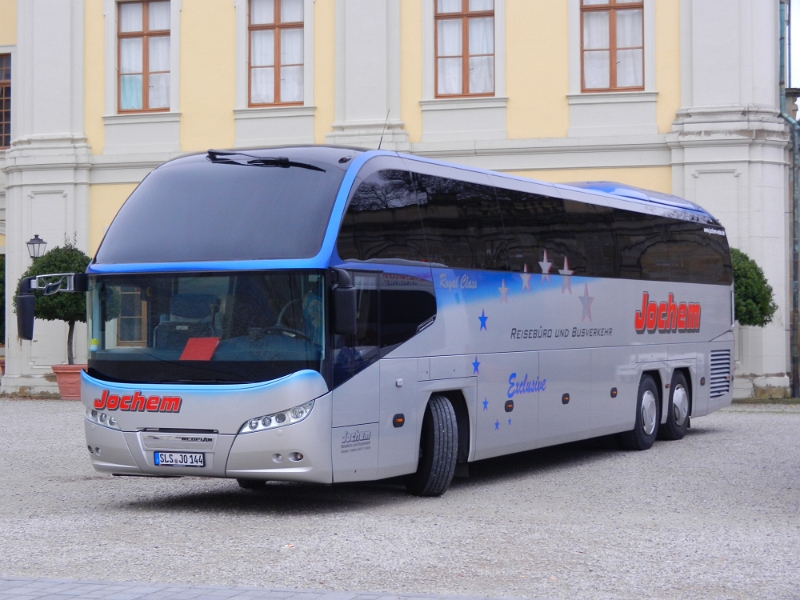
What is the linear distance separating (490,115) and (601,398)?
12315mm

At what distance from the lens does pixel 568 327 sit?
14344mm

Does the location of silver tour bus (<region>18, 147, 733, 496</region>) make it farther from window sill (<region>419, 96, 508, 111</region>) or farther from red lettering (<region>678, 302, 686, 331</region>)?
window sill (<region>419, 96, 508, 111</region>)

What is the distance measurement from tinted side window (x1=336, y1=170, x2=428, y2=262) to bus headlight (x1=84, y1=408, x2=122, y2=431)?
238 cm

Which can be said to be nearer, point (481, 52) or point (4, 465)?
point (4, 465)

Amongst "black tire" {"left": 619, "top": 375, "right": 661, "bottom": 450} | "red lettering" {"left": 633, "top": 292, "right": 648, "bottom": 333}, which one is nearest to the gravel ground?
"black tire" {"left": 619, "top": 375, "right": 661, "bottom": 450}

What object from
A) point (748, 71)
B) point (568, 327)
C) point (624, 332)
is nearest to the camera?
point (568, 327)

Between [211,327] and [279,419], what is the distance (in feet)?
3.16

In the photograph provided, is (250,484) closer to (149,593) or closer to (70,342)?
(149,593)

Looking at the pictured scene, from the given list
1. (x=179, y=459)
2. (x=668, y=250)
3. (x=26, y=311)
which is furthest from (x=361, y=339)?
(x=668, y=250)

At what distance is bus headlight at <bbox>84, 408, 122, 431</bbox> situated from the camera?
1080 centimetres

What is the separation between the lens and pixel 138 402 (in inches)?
420

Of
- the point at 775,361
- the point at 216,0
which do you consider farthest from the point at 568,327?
the point at 216,0

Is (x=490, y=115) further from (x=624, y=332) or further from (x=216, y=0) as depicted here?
(x=624, y=332)

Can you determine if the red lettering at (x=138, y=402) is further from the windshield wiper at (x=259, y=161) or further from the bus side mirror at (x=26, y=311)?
the windshield wiper at (x=259, y=161)
